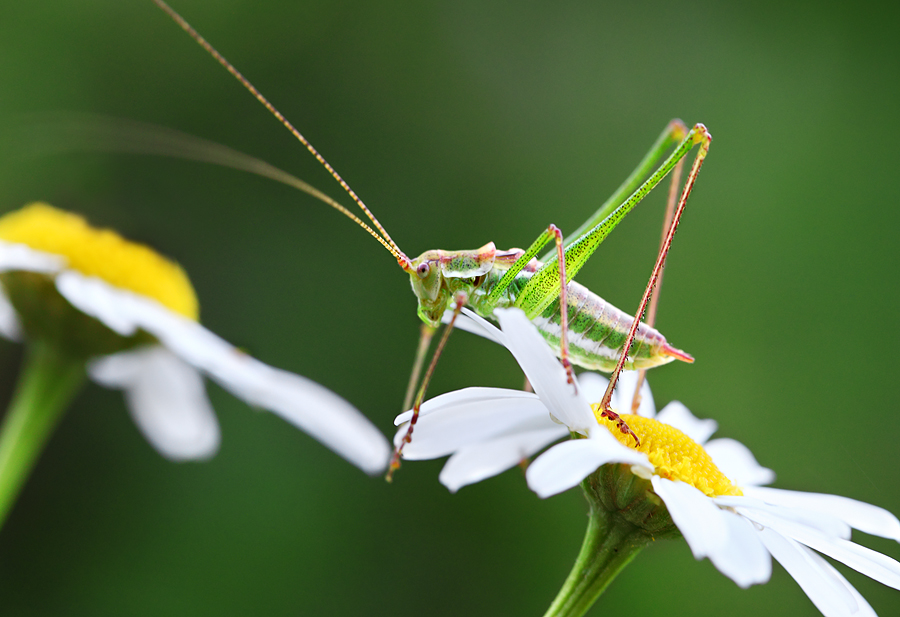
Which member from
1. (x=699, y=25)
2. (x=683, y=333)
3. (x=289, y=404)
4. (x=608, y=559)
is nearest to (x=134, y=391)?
(x=289, y=404)

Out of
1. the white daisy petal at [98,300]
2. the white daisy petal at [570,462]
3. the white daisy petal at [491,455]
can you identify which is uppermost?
the white daisy petal at [98,300]

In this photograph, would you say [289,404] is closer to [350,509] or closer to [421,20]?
[350,509]

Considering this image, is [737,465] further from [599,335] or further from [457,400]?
[457,400]

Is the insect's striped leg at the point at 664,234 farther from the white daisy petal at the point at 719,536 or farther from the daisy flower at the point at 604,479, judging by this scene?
the white daisy petal at the point at 719,536

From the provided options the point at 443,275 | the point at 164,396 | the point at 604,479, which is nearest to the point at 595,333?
the point at 443,275

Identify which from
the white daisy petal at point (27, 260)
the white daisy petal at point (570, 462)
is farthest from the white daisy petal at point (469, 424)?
the white daisy petal at point (27, 260)
